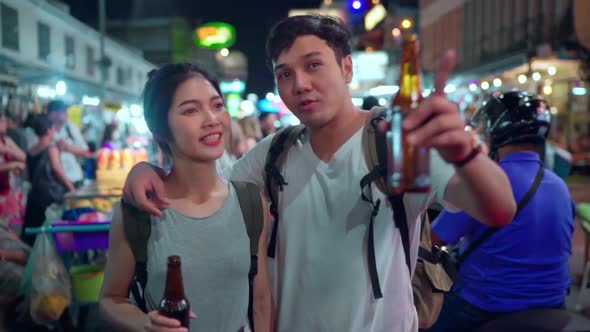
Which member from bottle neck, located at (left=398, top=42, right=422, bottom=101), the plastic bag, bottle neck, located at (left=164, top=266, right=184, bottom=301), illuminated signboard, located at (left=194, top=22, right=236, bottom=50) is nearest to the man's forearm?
bottle neck, located at (left=398, top=42, right=422, bottom=101)

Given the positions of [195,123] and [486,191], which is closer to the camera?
[486,191]

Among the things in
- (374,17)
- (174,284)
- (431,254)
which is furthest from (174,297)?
(374,17)

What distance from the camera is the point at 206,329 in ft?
6.84

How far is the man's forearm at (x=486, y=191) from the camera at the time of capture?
1.52 metres

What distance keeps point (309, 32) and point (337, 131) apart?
1.45 feet

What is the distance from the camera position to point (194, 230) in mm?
2078

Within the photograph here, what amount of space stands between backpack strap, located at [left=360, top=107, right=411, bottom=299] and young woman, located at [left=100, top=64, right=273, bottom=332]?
48 cm

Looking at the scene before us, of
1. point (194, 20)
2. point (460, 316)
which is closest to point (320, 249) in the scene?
point (460, 316)

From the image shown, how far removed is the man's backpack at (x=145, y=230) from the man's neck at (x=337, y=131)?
351 millimetres

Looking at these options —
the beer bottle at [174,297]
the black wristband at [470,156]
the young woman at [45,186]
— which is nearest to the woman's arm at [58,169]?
the young woman at [45,186]

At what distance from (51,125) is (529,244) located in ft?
21.7

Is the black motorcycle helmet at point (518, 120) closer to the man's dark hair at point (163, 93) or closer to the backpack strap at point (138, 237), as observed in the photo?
the man's dark hair at point (163, 93)

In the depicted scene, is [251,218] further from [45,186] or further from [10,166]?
[45,186]

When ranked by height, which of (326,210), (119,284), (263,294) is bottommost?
(263,294)
